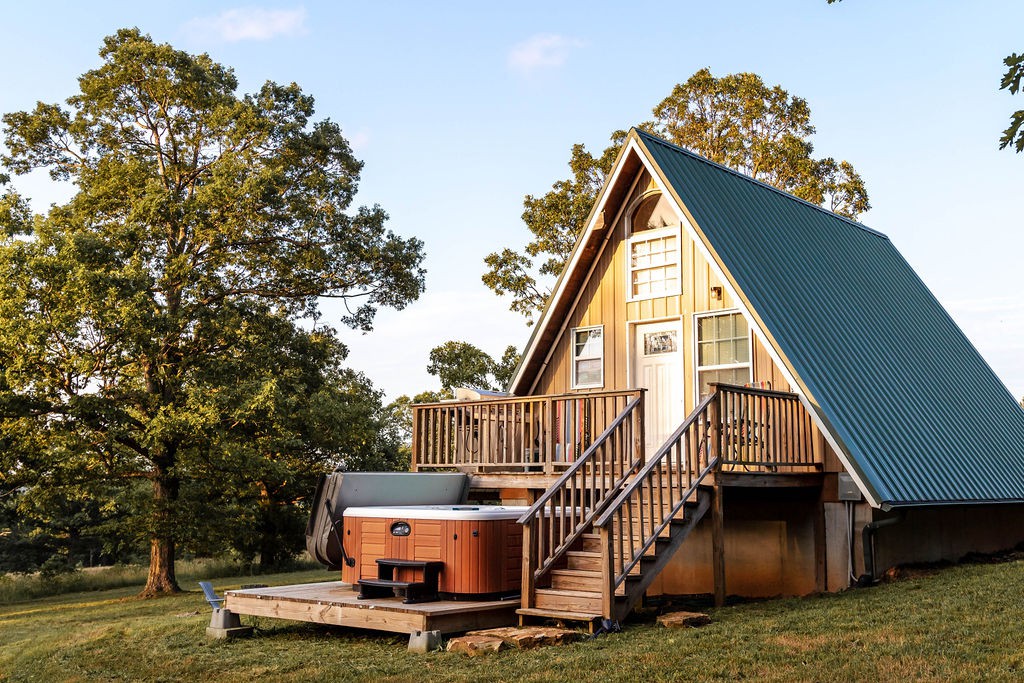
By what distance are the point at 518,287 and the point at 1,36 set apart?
16.0 meters

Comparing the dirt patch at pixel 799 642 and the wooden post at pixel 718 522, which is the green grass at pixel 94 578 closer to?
the wooden post at pixel 718 522

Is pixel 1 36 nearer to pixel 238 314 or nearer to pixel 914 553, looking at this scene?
pixel 238 314

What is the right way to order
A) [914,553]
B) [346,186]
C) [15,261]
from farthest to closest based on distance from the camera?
[346,186]
[15,261]
[914,553]

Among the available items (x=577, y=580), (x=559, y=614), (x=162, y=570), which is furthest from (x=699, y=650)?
(x=162, y=570)

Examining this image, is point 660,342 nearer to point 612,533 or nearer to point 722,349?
point 722,349

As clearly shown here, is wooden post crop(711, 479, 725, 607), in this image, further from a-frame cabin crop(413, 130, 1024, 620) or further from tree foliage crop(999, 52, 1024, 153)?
→ tree foliage crop(999, 52, 1024, 153)

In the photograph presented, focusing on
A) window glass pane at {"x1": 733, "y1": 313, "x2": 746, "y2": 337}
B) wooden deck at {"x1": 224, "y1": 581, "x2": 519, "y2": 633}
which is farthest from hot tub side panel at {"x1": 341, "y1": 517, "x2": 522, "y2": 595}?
window glass pane at {"x1": 733, "y1": 313, "x2": 746, "y2": 337}

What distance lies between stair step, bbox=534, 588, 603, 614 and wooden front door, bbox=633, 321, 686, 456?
17.8 feet

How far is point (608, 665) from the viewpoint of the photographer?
767cm

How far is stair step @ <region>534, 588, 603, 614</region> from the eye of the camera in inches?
373

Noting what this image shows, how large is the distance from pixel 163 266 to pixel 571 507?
15821 mm

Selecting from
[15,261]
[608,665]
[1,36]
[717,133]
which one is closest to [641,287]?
[608,665]

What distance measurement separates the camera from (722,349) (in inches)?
563

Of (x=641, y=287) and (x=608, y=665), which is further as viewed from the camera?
(x=641, y=287)
